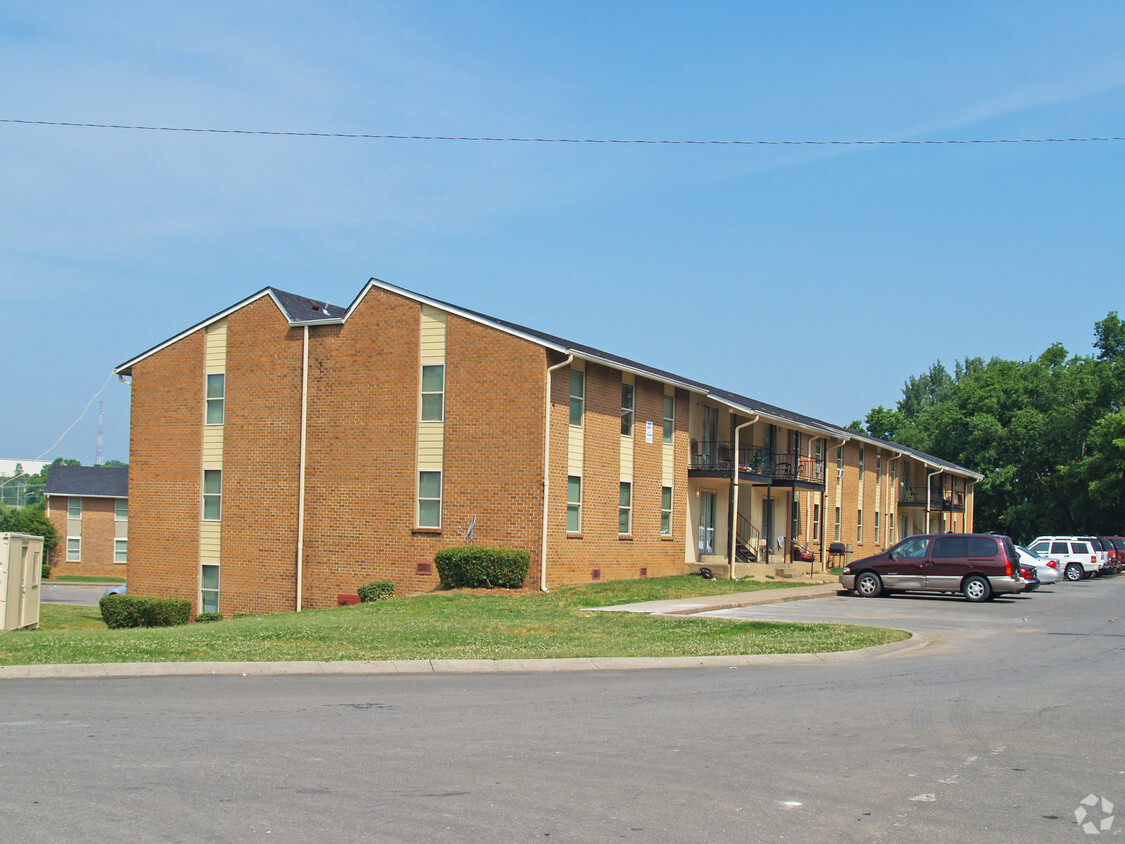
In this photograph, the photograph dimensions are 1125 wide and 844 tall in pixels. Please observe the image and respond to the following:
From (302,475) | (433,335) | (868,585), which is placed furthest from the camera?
(302,475)

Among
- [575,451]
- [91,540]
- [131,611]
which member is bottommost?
[131,611]

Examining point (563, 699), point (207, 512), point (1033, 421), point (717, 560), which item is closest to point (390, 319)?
point (207, 512)

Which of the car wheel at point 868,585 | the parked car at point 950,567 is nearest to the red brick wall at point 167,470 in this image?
the car wheel at point 868,585

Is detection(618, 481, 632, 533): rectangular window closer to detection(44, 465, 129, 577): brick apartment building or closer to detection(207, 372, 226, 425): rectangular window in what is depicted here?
detection(207, 372, 226, 425): rectangular window

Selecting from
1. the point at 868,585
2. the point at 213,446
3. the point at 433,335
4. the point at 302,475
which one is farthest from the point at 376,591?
the point at 868,585

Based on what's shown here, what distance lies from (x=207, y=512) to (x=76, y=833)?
27.3 meters

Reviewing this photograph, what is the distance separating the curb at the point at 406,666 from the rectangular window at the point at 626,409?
1686 centimetres

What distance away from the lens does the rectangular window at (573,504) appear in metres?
28.2

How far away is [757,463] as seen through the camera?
39.6 meters

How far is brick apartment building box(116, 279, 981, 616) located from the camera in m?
27.7

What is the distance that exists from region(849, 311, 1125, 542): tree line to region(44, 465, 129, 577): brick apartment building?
55.3m

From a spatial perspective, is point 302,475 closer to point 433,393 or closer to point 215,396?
point 215,396

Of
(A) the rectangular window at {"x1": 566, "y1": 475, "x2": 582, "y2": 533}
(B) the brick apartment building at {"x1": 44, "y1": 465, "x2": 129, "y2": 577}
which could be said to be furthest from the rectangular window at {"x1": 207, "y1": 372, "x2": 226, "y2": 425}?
(B) the brick apartment building at {"x1": 44, "y1": 465, "x2": 129, "y2": 577}

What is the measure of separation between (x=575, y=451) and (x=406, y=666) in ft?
51.8
